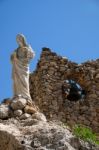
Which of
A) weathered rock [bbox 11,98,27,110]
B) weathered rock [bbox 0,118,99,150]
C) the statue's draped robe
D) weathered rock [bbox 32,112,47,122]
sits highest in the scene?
the statue's draped robe

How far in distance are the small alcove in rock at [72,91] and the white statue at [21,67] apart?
8.19 metres

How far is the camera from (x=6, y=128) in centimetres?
1096

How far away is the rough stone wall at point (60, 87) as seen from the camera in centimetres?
2173

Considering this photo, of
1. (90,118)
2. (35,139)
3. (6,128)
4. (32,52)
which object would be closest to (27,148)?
(35,139)

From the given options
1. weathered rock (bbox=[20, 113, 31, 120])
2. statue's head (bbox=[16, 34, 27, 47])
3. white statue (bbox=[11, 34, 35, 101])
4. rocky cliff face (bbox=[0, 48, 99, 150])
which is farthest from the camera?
rocky cliff face (bbox=[0, 48, 99, 150])

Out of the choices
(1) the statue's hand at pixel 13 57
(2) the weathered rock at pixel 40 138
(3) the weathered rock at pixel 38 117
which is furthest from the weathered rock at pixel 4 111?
(1) the statue's hand at pixel 13 57

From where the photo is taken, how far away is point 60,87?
22297 mm

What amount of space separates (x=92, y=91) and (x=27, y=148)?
500 inches

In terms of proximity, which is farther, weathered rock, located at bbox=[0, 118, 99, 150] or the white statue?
the white statue

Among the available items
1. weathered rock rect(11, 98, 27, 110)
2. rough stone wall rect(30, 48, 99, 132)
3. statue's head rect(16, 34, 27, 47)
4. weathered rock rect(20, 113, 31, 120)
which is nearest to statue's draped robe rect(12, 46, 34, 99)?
statue's head rect(16, 34, 27, 47)

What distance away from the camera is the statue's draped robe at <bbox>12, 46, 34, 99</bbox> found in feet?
43.9

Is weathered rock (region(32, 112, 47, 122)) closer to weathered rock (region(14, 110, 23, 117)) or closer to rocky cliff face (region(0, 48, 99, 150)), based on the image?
weathered rock (region(14, 110, 23, 117))

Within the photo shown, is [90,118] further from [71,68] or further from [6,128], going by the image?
[6,128]

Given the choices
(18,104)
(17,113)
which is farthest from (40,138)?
(18,104)
